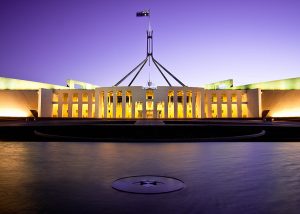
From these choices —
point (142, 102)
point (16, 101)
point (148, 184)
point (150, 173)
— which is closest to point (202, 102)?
point (142, 102)

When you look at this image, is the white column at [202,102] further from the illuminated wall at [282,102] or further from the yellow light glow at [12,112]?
the yellow light glow at [12,112]

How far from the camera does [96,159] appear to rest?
6.88 meters

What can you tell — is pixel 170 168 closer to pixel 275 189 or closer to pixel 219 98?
pixel 275 189

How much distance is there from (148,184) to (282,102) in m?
47.0

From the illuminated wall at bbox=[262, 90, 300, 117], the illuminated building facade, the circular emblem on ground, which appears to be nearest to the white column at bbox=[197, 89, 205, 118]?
the illuminated building facade

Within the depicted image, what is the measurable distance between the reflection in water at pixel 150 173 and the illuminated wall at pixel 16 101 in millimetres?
42059

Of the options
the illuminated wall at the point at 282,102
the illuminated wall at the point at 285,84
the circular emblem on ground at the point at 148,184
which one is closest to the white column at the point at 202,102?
the illuminated wall at the point at 282,102

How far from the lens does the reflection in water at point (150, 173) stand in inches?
130

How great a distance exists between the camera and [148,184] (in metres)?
4.38

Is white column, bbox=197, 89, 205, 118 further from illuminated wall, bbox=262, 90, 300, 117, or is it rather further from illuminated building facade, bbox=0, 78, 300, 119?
illuminated wall, bbox=262, 90, 300, 117

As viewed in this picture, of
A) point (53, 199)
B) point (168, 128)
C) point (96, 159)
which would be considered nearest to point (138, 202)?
point (53, 199)

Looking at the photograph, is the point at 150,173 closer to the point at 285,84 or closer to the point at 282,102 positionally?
the point at 282,102

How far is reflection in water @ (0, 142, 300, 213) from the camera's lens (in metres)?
3.31

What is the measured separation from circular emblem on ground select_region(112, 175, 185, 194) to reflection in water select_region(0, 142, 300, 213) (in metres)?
0.15
